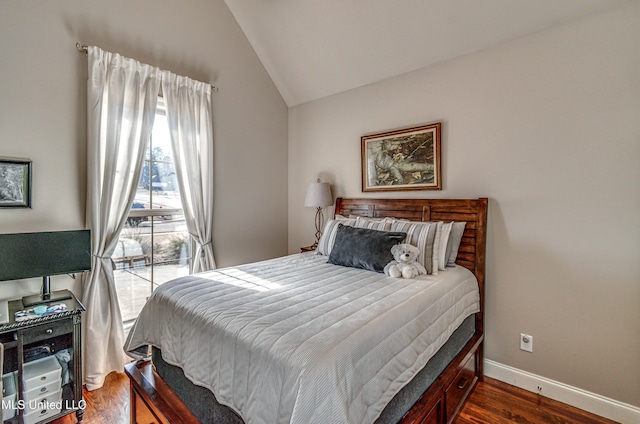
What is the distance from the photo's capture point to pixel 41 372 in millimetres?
1791

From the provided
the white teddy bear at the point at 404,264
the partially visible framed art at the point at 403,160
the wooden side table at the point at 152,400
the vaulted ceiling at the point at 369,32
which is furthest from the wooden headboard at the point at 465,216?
the wooden side table at the point at 152,400

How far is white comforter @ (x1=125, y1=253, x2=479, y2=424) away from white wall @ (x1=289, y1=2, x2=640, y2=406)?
0.64m

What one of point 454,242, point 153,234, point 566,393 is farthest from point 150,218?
point 566,393

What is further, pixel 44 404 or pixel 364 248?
pixel 364 248

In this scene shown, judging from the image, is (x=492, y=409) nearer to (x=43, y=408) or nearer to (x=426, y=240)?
(x=426, y=240)

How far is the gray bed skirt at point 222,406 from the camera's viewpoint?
4.07ft

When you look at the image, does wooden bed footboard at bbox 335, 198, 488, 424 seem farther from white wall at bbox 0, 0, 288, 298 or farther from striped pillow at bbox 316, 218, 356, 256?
white wall at bbox 0, 0, 288, 298

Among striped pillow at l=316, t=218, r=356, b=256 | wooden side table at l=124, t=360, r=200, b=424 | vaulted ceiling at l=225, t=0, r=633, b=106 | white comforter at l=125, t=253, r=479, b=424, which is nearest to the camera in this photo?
white comforter at l=125, t=253, r=479, b=424

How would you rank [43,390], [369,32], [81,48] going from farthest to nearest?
1. [369,32]
2. [81,48]
3. [43,390]

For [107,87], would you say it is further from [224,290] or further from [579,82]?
[579,82]

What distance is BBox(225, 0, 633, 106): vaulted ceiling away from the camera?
212 centimetres

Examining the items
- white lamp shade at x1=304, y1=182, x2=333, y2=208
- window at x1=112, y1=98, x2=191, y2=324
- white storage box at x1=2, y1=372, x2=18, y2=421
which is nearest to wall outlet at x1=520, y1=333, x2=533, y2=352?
white lamp shade at x1=304, y1=182, x2=333, y2=208

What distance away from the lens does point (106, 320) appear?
229 centimetres

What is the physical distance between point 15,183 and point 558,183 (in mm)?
3654
